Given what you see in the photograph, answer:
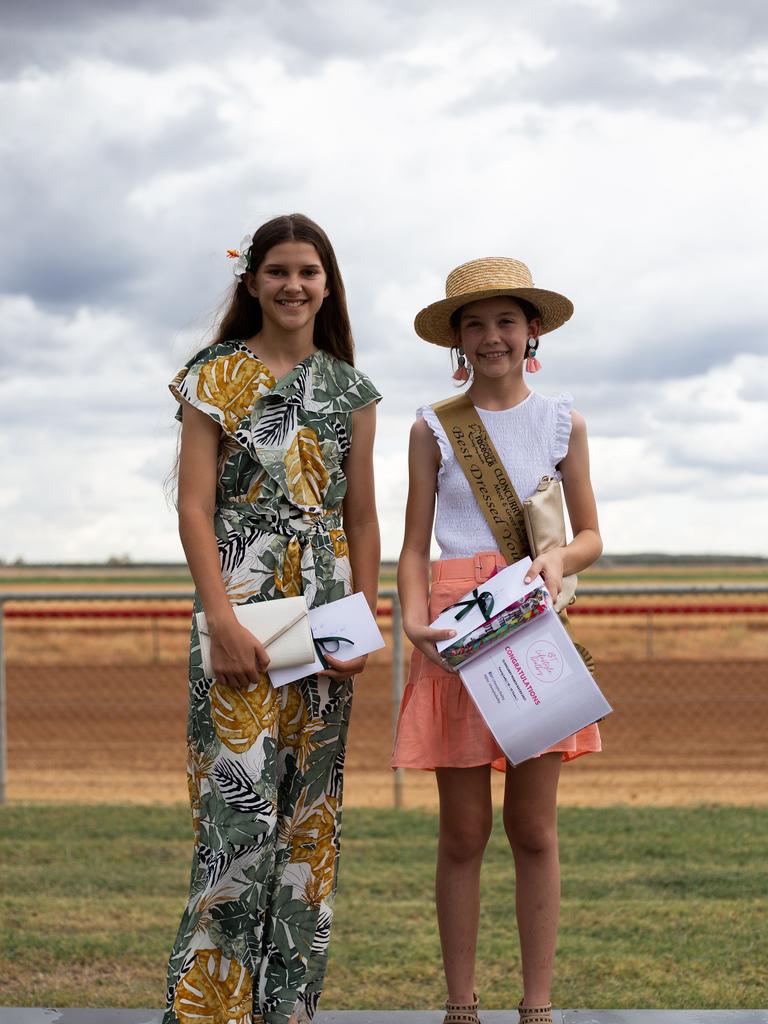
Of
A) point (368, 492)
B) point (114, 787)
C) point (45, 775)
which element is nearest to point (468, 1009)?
point (368, 492)

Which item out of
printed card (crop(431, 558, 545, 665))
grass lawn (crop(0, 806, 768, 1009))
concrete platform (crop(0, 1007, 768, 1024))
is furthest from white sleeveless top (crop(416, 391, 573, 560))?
grass lawn (crop(0, 806, 768, 1009))

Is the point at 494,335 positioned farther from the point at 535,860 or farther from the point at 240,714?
the point at 535,860

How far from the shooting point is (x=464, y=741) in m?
3.07

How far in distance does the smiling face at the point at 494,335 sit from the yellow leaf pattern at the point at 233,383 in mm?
518

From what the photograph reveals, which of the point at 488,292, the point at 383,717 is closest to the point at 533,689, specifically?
the point at 488,292

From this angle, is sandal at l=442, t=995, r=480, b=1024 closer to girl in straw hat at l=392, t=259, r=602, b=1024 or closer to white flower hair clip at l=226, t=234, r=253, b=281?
girl in straw hat at l=392, t=259, r=602, b=1024

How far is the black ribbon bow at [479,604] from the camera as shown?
9.77 feet

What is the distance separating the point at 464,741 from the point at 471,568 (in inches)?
16.8

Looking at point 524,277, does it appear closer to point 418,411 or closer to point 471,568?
point 418,411

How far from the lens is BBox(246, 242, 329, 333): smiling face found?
3090mm

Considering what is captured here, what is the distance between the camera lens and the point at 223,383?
3084 mm

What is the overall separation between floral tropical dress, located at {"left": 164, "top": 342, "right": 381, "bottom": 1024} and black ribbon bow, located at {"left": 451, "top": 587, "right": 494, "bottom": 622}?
30 cm

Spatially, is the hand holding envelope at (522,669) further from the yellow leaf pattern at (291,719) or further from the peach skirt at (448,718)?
the yellow leaf pattern at (291,719)

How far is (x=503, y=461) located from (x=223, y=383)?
2.39 feet
